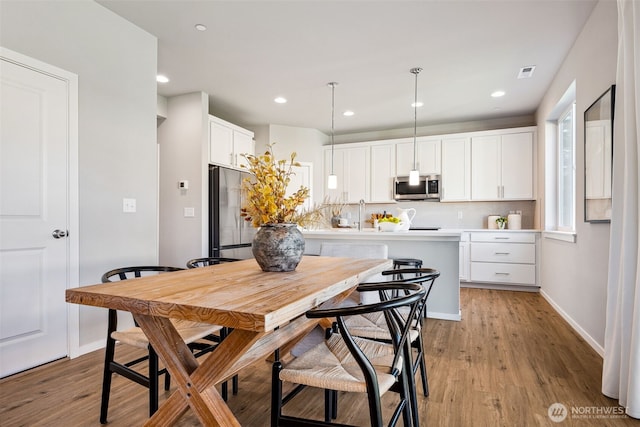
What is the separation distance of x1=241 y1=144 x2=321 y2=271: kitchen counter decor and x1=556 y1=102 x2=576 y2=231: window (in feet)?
11.4

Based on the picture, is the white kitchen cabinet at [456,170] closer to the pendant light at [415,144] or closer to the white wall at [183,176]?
the pendant light at [415,144]

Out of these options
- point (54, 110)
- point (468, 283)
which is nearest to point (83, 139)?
point (54, 110)

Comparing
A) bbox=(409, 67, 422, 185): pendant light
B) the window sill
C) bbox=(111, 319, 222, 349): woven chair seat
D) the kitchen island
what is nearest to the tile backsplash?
bbox=(409, 67, 422, 185): pendant light

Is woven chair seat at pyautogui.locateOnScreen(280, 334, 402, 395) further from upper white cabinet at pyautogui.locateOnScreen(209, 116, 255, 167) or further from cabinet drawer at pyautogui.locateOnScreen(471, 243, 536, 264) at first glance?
cabinet drawer at pyautogui.locateOnScreen(471, 243, 536, 264)

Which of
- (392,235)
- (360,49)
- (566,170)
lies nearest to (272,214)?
(392,235)

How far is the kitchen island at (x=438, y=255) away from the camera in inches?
135

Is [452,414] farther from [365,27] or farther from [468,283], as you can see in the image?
[468,283]

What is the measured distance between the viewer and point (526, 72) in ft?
12.4

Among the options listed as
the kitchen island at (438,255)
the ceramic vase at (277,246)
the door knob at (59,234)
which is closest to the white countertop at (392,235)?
the kitchen island at (438,255)

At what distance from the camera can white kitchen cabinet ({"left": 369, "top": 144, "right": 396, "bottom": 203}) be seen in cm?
596

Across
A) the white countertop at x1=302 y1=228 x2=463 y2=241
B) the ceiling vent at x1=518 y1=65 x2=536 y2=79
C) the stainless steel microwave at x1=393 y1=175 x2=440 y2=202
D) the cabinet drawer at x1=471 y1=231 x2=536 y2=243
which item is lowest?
the cabinet drawer at x1=471 y1=231 x2=536 y2=243

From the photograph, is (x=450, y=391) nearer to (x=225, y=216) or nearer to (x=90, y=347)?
(x=90, y=347)

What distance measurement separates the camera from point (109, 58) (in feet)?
9.00

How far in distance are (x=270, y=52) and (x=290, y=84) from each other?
0.82 m
